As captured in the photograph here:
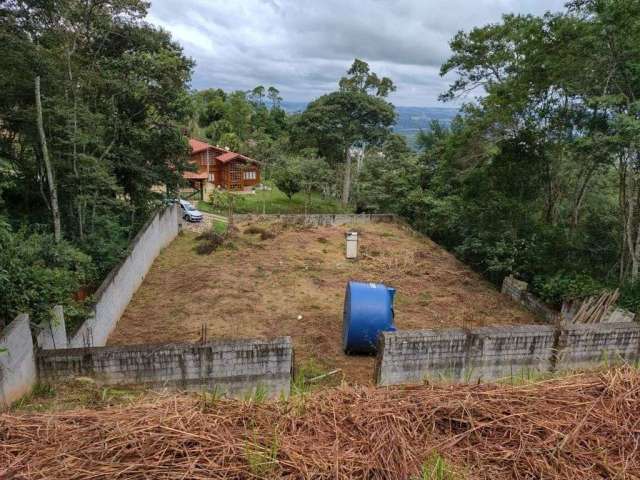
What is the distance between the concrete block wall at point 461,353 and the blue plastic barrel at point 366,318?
120 cm

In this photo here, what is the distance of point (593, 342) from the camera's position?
6898mm

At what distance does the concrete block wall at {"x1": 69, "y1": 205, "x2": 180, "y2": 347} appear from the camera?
7.40m

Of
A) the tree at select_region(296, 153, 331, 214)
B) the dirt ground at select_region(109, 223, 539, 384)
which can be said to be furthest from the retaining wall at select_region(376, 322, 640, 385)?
the tree at select_region(296, 153, 331, 214)

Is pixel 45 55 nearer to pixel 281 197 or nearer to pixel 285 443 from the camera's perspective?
pixel 285 443

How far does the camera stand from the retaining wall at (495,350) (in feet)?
20.4

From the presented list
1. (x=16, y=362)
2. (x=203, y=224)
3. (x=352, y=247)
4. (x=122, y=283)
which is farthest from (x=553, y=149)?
(x=203, y=224)

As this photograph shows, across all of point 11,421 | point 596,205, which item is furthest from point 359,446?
point 596,205

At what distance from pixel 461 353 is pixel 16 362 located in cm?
606

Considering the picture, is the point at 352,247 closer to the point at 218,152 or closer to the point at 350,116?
the point at 350,116

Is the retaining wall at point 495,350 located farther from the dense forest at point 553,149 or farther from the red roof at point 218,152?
the red roof at point 218,152

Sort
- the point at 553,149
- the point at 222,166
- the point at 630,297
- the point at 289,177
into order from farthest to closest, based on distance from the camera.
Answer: the point at 222,166, the point at 289,177, the point at 553,149, the point at 630,297

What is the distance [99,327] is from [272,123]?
41102 mm

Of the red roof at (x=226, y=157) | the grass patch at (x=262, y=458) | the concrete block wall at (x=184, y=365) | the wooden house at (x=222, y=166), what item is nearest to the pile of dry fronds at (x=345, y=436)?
the grass patch at (x=262, y=458)

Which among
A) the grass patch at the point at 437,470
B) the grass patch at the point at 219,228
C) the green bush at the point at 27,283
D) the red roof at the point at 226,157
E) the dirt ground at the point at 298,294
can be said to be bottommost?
the dirt ground at the point at 298,294
